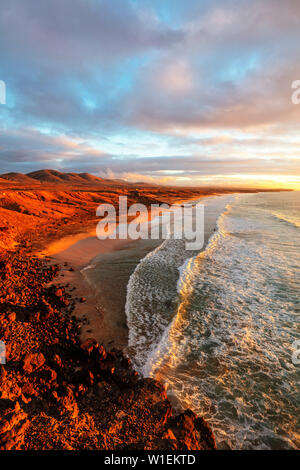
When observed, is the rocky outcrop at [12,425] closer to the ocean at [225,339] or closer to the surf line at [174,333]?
the ocean at [225,339]

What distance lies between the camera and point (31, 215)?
20.0 meters

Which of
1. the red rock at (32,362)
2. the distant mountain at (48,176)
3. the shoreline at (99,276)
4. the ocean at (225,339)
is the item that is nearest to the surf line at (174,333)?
the ocean at (225,339)

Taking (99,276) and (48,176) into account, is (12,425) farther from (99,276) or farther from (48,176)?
(48,176)

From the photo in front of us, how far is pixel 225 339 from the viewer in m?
5.93

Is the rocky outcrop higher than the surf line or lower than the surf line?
higher

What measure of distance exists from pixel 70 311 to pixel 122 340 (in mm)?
→ 2149

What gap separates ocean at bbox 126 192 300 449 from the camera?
391 cm

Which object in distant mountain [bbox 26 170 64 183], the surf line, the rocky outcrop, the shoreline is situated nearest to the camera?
the rocky outcrop

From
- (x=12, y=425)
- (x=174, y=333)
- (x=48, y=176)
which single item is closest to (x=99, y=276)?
(x=174, y=333)

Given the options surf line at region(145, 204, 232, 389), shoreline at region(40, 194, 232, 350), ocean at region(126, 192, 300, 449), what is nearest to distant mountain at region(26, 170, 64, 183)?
shoreline at region(40, 194, 232, 350)

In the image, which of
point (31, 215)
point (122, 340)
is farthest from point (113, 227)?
point (122, 340)

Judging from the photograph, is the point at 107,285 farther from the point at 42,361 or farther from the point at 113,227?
the point at 113,227

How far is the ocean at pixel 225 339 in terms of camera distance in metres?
3.91

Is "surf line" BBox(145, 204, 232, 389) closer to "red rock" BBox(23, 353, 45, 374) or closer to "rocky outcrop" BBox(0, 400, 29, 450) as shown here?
"red rock" BBox(23, 353, 45, 374)
